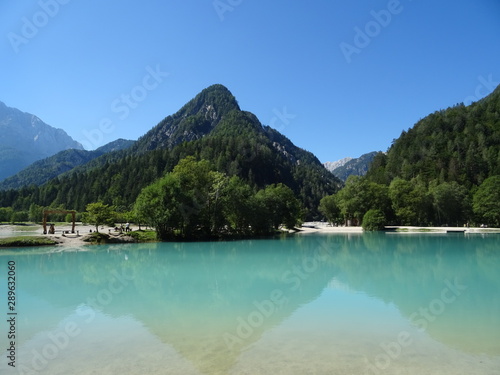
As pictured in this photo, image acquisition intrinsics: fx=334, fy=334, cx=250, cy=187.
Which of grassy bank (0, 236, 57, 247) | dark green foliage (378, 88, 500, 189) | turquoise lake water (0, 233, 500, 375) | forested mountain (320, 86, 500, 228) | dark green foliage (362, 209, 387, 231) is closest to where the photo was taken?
turquoise lake water (0, 233, 500, 375)

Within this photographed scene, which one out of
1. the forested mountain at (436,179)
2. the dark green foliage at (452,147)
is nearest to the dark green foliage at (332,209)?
the forested mountain at (436,179)

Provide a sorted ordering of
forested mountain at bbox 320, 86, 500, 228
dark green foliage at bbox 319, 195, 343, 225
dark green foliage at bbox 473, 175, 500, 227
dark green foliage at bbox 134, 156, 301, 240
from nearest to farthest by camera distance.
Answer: dark green foliage at bbox 134, 156, 301, 240, dark green foliage at bbox 473, 175, 500, 227, forested mountain at bbox 320, 86, 500, 228, dark green foliage at bbox 319, 195, 343, 225

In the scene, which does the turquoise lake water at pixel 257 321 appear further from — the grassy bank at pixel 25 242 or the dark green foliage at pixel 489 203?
the dark green foliage at pixel 489 203

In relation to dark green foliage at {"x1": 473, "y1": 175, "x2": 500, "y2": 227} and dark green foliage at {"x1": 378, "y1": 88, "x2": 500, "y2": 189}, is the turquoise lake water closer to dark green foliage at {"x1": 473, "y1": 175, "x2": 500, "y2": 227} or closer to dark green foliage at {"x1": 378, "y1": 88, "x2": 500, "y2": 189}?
dark green foliage at {"x1": 473, "y1": 175, "x2": 500, "y2": 227}

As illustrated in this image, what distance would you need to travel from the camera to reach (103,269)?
26.4 m

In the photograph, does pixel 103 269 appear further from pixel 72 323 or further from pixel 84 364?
pixel 84 364

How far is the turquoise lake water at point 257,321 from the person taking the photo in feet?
28.7

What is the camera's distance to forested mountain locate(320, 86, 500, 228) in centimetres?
8862

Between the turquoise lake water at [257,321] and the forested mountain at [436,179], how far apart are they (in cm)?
6759

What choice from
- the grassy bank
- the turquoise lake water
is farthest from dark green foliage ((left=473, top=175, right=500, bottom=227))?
the grassy bank

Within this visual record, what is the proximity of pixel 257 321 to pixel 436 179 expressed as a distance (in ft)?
356

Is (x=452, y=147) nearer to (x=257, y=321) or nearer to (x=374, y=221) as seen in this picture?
(x=374, y=221)

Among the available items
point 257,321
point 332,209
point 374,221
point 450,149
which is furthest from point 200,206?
point 450,149

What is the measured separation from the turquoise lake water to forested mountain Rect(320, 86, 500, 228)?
67.6 meters
